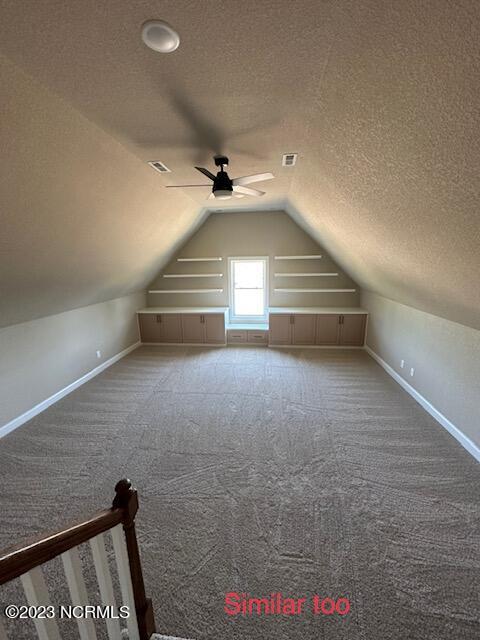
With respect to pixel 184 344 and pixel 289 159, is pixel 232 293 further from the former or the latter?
pixel 289 159

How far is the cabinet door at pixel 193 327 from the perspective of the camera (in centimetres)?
588

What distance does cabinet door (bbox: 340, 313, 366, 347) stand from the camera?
560 cm

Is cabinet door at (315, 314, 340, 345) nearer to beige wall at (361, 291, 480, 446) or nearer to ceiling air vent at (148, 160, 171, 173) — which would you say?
beige wall at (361, 291, 480, 446)

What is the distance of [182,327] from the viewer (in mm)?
5961

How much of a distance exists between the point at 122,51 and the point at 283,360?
4.52 meters

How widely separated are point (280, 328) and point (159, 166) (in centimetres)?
391

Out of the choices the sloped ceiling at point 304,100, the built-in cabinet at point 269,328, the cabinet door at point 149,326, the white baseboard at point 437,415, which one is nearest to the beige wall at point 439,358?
the white baseboard at point 437,415

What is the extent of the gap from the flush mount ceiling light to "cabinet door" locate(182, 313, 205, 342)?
4800mm

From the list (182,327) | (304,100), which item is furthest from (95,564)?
(182,327)

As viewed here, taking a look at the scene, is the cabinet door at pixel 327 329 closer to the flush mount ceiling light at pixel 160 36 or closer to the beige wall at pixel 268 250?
the beige wall at pixel 268 250

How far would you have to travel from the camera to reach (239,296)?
643cm

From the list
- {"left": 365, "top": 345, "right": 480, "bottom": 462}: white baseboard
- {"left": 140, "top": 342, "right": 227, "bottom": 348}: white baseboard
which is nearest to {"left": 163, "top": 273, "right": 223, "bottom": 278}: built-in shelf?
{"left": 140, "top": 342, "right": 227, "bottom": 348}: white baseboard

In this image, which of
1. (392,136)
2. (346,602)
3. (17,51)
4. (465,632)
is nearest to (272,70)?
(392,136)

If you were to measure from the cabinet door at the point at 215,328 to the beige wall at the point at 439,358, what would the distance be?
3097 millimetres
